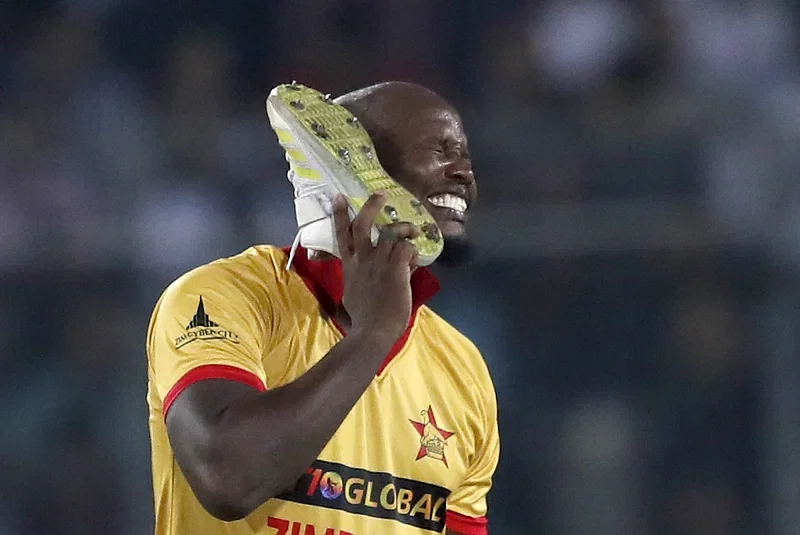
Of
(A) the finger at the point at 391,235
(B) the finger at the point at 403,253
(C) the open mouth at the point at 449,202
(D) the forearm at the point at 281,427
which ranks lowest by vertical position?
(D) the forearm at the point at 281,427

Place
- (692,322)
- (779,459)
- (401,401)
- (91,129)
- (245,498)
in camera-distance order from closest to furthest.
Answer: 1. (245,498)
2. (401,401)
3. (779,459)
4. (692,322)
5. (91,129)

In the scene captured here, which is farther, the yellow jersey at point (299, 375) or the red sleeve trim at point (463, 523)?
the red sleeve trim at point (463, 523)

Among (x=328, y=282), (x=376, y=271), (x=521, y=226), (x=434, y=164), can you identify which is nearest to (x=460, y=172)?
(x=434, y=164)

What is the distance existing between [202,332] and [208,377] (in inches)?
2.8

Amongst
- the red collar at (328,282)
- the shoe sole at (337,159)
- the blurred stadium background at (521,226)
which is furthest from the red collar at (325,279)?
the blurred stadium background at (521,226)

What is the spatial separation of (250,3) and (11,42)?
1.98ft

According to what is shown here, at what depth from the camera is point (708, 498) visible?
2471mm

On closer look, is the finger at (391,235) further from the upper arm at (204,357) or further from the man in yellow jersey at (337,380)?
the upper arm at (204,357)

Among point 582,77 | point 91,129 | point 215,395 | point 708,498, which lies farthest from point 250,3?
point 215,395

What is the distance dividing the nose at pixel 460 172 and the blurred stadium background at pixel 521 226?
1.11 meters

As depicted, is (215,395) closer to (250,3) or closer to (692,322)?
(692,322)

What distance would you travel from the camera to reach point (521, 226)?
2559 millimetres

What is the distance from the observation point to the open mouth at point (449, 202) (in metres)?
1.37

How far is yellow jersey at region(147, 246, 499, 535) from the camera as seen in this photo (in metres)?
1.14
